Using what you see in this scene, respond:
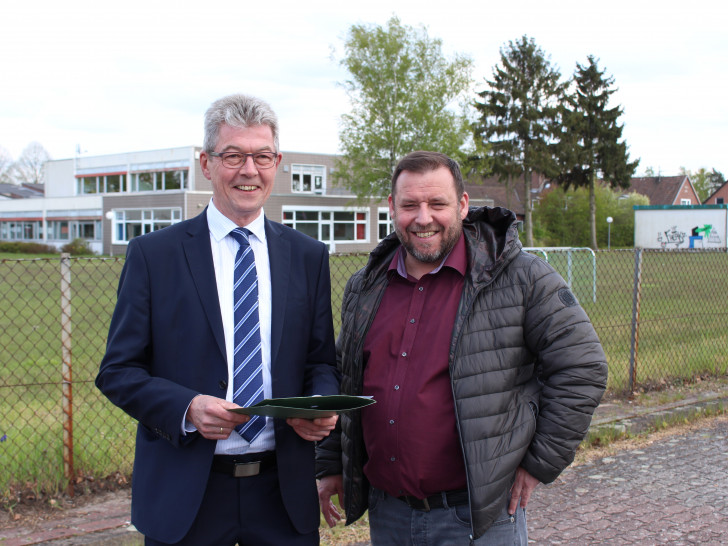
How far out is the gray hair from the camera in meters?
2.39

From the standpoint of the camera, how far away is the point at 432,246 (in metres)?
2.62

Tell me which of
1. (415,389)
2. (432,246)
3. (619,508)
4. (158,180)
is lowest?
(619,508)

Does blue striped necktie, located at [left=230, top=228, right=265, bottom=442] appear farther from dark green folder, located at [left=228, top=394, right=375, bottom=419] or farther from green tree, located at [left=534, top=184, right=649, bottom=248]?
green tree, located at [left=534, top=184, right=649, bottom=248]

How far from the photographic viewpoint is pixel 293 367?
247 centimetres

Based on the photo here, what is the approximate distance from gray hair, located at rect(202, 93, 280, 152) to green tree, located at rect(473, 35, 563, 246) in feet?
138

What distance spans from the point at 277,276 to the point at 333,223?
1867 inches

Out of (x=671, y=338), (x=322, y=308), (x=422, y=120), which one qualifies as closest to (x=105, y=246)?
(x=422, y=120)

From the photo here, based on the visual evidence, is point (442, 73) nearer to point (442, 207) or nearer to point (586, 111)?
point (586, 111)

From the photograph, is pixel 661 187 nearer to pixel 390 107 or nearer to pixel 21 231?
pixel 390 107

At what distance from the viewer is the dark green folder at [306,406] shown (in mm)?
2014

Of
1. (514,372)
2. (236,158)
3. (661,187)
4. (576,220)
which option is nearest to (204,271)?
(236,158)

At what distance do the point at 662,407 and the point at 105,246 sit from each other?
50.5 meters

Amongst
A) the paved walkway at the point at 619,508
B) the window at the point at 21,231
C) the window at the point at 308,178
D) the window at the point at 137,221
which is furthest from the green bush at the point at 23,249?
the paved walkway at the point at 619,508

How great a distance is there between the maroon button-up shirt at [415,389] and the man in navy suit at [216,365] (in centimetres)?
24
